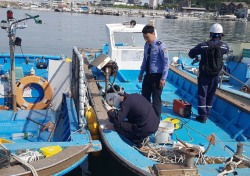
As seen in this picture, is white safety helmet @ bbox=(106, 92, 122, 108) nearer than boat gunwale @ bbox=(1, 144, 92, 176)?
No

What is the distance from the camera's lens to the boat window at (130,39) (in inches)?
370

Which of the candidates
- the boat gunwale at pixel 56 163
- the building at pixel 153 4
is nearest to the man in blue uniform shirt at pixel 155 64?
the boat gunwale at pixel 56 163

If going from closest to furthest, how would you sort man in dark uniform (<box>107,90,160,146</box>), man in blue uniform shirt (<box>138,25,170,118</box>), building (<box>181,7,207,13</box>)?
man in dark uniform (<box>107,90,160,146</box>), man in blue uniform shirt (<box>138,25,170,118</box>), building (<box>181,7,207,13</box>)

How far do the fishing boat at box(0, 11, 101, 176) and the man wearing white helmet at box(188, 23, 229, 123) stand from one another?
93.5 inches

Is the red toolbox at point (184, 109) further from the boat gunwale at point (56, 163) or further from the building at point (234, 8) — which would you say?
the building at point (234, 8)

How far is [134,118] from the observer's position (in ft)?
16.5

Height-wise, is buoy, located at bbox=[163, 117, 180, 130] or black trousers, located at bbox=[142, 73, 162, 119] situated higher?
black trousers, located at bbox=[142, 73, 162, 119]

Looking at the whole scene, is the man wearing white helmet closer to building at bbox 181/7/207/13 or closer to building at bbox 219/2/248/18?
building at bbox 219/2/248/18

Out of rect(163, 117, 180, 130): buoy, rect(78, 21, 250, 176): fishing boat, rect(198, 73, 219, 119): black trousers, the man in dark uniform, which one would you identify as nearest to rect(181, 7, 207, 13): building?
rect(78, 21, 250, 176): fishing boat

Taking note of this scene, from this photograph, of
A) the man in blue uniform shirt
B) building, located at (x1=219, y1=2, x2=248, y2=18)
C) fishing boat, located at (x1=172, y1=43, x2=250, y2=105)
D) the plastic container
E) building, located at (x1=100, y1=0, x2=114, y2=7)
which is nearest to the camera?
the man in blue uniform shirt

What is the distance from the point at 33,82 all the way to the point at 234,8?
402ft

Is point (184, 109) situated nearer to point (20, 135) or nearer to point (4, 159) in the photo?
point (20, 135)

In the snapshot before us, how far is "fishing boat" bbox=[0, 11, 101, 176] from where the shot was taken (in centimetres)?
419

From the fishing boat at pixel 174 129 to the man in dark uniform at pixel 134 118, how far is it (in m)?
0.14
